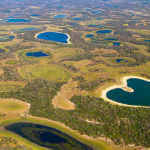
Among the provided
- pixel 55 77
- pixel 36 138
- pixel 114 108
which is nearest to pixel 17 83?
pixel 55 77

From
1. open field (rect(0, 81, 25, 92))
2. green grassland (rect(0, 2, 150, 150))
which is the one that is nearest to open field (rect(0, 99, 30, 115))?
green grassland (rect(0, 2, 150, 150))

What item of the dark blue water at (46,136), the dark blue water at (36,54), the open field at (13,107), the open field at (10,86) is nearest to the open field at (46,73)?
the open field at (10,86)

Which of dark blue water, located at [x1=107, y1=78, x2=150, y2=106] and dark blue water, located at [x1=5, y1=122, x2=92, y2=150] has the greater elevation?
dark blue water, located at [x1=107, y1=78, x2=150, y2=106]

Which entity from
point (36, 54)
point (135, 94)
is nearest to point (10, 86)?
point (36, 54)

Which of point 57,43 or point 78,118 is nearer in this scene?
point 78,118

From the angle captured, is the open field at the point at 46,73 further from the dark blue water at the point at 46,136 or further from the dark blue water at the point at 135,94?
the dark blue water at the point at 46,136

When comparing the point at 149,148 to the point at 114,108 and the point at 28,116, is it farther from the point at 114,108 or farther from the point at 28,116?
the point at 28,116

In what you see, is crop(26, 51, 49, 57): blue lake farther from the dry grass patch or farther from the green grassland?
the dry grass patch
